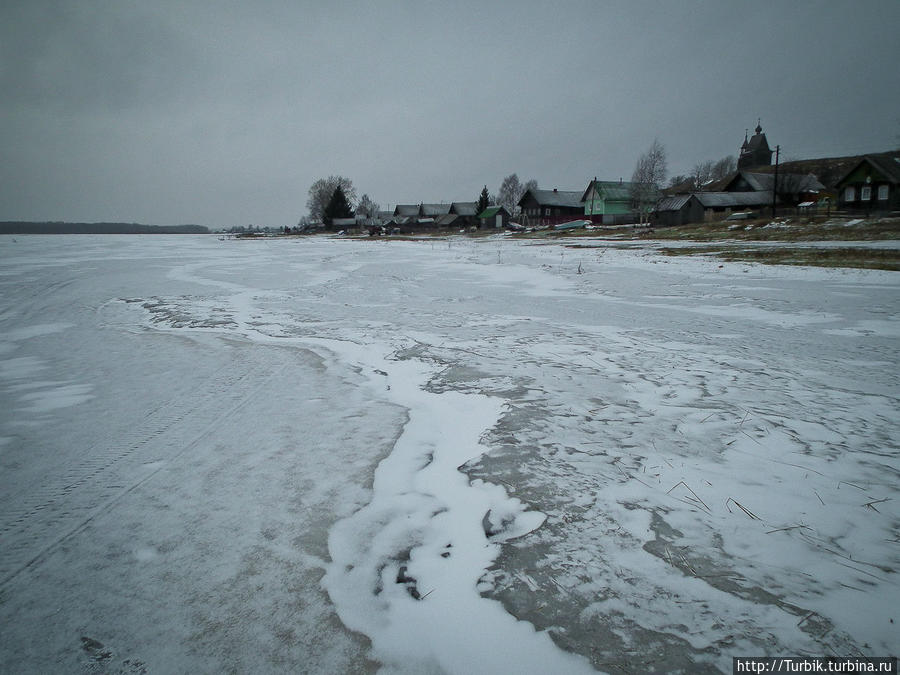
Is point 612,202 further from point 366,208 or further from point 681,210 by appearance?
point 366,208

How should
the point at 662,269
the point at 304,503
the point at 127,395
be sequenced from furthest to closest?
the point at 662,269
the point at 127,395
the point at 304,503

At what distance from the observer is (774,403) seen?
3855 millimetres

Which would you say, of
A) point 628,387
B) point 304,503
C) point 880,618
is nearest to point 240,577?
point 304,503

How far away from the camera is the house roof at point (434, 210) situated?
92713mm

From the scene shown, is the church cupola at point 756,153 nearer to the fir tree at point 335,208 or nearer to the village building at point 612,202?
the village building at point 612,202

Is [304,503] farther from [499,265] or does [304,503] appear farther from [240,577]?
[499,265]

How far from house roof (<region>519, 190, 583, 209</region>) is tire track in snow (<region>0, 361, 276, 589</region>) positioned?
232 feet

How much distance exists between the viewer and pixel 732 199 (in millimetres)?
55750

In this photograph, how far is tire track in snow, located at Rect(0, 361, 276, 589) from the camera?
232 centimetres

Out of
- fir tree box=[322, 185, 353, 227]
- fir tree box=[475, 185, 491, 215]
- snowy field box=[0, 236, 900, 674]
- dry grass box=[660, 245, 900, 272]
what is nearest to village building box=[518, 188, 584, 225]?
fir tree box=[475, 185, 491, 215]

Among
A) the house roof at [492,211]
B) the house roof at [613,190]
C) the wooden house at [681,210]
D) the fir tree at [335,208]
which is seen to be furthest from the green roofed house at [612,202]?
the fir tree at [335,208]

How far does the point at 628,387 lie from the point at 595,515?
2.15 m

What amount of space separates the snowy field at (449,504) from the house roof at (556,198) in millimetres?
67592

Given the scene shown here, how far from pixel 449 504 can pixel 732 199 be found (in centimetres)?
6730
